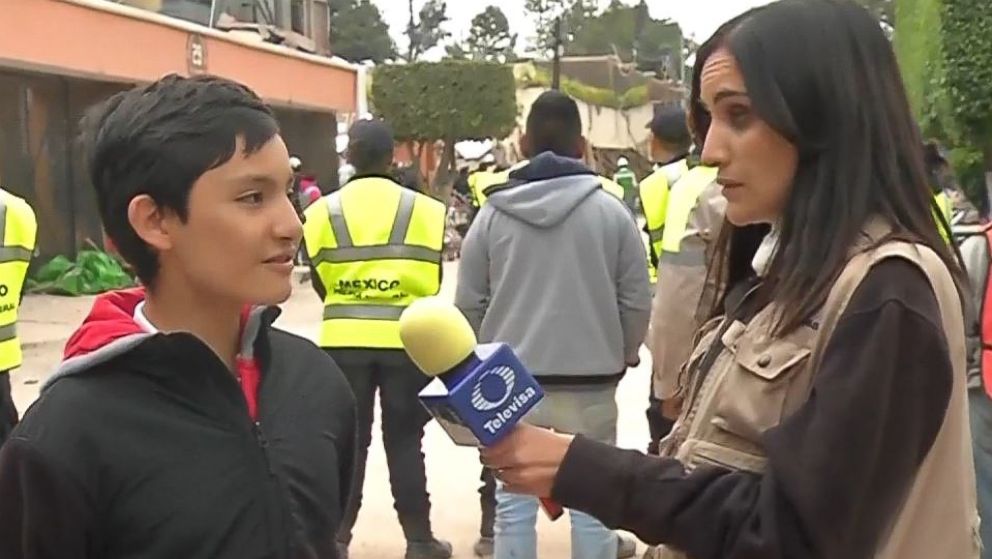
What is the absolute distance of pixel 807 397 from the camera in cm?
179

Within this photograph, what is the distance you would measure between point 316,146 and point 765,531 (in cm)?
Result: 2305

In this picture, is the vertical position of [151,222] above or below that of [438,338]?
above

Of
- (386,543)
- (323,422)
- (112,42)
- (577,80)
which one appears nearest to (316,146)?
(112,42)

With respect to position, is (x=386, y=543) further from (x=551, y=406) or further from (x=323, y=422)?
(x=323, y=422)

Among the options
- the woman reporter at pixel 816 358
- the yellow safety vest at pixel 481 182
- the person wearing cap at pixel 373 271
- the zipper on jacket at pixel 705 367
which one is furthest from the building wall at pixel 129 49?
the woman reporter at pixel 816 358

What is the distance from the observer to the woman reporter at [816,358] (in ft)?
5.72

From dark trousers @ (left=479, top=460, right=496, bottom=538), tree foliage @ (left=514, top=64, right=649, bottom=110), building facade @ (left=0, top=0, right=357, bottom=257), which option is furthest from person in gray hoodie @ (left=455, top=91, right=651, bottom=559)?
tree foliage @ (left=514, top=64, right=649, bottom=110)

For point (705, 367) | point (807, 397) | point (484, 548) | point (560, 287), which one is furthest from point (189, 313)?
point (484, 548)

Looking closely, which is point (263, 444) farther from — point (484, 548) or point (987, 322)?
point (484, 548)

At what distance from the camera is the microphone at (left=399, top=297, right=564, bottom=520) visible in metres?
1.82

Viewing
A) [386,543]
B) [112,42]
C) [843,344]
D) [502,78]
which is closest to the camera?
[843,344]

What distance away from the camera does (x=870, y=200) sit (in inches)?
73.0

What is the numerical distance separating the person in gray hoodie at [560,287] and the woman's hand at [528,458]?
304 centimetres

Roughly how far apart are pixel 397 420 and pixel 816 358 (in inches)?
164
